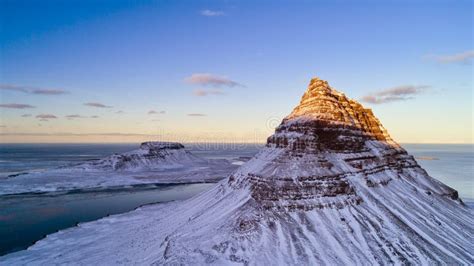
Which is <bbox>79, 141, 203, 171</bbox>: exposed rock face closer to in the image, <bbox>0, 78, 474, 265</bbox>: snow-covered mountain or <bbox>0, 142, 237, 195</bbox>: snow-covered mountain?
<bbox>0, 142, 237, 195</bbox>: snow-covered mountain

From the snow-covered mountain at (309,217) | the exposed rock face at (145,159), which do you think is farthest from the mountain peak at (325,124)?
the exposed rock face at (145,159)

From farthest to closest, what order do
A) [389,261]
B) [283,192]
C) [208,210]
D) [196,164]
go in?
1. [196,164]
2. [208,210]
3. [283,192]
4. [389,261]

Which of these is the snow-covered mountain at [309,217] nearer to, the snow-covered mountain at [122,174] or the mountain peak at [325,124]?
the mountain peak at [325,124]

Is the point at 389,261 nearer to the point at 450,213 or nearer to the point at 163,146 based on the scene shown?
the point at 450,213

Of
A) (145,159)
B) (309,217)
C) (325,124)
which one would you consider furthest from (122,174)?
(309,217)

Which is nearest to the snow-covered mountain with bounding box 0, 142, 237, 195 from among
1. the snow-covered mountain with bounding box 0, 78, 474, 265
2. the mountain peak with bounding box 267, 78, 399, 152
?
the snow-covered mountain with bounding box 0, 78, 474, 265

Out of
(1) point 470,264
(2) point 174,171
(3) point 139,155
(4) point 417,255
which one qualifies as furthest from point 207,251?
(3) point 139,155

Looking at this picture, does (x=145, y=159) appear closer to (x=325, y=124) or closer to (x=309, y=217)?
(x=325, y=124)
